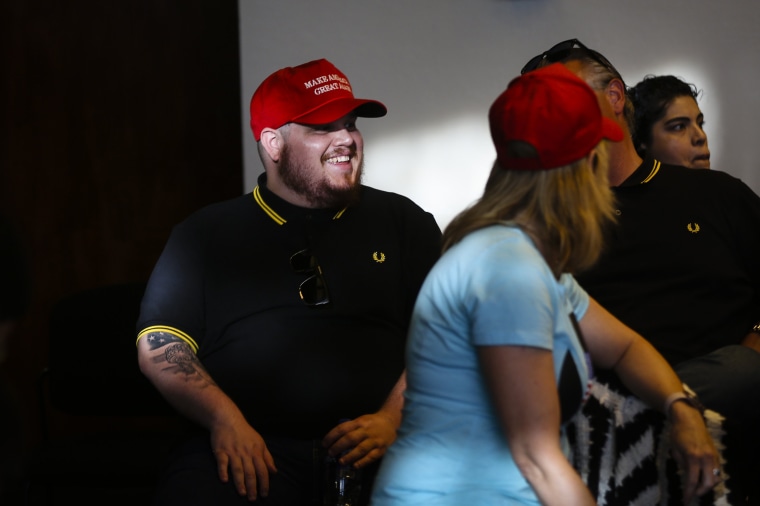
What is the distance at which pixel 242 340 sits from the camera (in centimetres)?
231

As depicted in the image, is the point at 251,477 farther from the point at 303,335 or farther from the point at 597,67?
the point at 597,67

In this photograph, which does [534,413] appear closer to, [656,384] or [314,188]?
[656,384]

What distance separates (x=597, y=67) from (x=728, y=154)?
41.6 inches

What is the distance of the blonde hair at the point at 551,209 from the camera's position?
1517 millimetres

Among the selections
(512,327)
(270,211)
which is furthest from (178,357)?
(512,327)

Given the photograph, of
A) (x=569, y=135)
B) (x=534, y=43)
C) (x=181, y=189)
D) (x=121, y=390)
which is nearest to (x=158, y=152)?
(x=181, y=189)

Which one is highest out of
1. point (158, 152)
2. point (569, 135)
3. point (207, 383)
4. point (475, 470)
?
point (569, 135)

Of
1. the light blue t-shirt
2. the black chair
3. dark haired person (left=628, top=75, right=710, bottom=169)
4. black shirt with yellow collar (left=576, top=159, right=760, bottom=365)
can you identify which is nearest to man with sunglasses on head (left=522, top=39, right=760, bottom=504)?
black shirt with yellow collar (left=576, top=159, right=760, bottom=365)

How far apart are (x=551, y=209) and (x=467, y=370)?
296 mm

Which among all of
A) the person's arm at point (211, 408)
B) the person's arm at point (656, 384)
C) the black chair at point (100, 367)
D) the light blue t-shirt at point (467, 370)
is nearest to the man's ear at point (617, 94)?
the person's arm at point (656, 384)

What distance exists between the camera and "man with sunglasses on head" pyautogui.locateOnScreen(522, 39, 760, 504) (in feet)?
7.63

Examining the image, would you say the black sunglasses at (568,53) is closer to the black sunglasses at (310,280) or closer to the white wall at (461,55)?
the white wall at (461,55)

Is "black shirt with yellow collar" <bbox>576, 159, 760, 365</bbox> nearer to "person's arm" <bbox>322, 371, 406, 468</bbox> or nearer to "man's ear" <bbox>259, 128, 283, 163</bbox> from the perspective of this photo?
"person's arm" <bbox>322, 371, 406, 468</bbox>

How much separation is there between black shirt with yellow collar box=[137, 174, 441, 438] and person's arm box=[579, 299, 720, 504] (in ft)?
2.22
